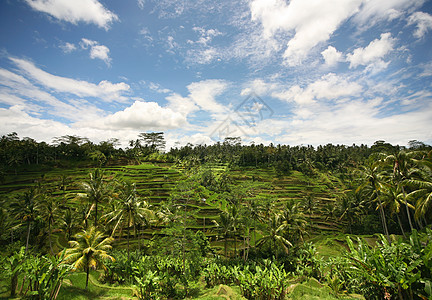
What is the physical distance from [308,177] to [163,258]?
5838 cm

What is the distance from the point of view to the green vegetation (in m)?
10.1

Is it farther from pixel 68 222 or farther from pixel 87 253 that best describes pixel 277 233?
pixel 68 222

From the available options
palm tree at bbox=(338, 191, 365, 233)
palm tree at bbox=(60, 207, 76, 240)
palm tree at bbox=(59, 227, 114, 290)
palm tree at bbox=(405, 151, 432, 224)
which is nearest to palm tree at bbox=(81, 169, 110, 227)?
palm tree at bbox=(59, 227, 114, 290)

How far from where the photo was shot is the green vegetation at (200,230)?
1011 cm

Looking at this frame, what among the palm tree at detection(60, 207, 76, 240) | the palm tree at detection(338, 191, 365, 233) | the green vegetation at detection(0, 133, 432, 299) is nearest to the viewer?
the green vegetation at detection(0, 133, 432, 299)

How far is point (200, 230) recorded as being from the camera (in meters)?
30.8

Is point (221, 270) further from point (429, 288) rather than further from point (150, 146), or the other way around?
point (150, 146)

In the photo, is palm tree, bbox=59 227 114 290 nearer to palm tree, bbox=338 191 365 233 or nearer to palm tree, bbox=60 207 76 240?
palm tree, bbox=60 207 76 240

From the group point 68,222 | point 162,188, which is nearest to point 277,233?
point 162,188

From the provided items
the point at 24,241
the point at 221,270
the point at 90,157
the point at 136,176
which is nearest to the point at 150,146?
the point at 90,157

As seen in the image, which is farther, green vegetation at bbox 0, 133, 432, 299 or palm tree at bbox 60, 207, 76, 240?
palm tree at bbox 60, 207, 76, 240

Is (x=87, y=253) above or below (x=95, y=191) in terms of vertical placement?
below

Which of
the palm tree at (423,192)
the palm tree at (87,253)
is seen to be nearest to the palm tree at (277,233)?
the palm tree at (423,192)

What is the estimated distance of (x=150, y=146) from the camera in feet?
249
